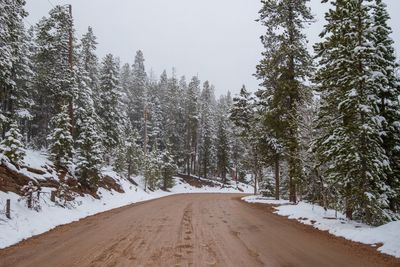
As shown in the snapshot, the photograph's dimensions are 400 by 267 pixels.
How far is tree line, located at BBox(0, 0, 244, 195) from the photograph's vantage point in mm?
23438

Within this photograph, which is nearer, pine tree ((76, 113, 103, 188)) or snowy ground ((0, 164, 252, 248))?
snowy ground ((0, 164, 252, 248))

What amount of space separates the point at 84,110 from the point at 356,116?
22339 mm

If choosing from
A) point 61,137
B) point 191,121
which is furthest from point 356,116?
point 191,121

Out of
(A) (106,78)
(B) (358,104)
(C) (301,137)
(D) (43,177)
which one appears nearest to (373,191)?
(B) (358,104)

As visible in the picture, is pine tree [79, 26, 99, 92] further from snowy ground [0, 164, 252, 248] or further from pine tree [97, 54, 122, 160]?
snowy ground [0, 164, 252, 248]

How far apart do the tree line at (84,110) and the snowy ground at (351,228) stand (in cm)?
1430

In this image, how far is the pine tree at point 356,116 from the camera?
42.1 feet

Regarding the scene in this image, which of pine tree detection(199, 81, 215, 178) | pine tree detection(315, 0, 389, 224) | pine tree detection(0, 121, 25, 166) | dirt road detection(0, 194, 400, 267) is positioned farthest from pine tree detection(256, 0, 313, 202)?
pine tree detection(199, 81, 215, 178)

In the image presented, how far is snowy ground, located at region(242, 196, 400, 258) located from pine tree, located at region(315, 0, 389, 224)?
2.73ft

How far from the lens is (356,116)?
1365 cm

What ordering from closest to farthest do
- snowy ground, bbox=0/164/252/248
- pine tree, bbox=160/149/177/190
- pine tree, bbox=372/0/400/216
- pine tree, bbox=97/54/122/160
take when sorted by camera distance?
1. snowy ground, bbox=0/164/252/248
2. pine tree, bbox=372/0/400/216
3. pine tree, bbox=97/54/122/160
4. pine tree, bbox=160/149/177/190

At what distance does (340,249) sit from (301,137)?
11.3m

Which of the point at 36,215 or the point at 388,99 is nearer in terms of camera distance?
the point at 388,99

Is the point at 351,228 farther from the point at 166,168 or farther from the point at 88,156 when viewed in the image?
the point at 166,168
